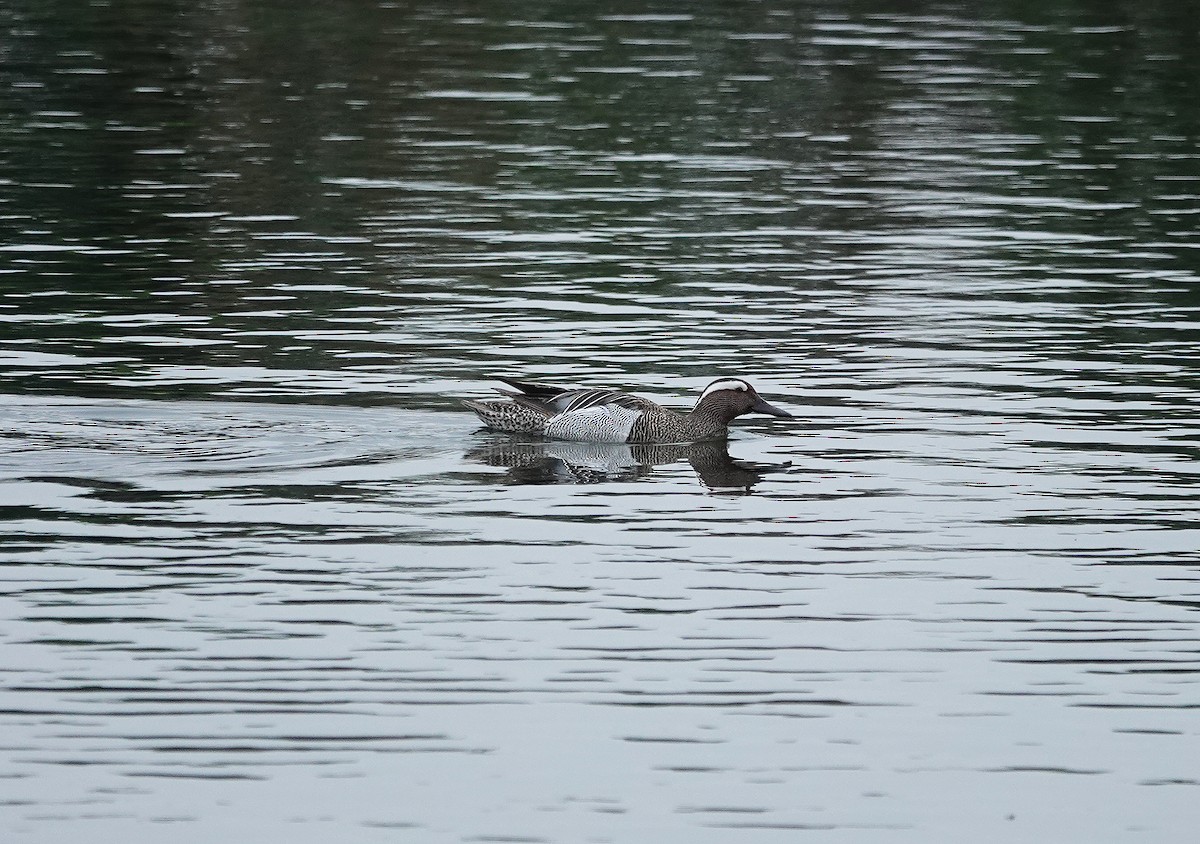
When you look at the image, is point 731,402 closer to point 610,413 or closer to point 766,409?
point 766,409

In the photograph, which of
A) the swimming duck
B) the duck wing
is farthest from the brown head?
the duck wing

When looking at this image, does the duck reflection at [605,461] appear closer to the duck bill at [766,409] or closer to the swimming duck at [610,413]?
the swimming duck at [610,413]

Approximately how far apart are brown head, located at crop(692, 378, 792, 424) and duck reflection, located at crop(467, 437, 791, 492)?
31 cm

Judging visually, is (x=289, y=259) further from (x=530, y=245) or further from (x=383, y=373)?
(x=383, y=373)

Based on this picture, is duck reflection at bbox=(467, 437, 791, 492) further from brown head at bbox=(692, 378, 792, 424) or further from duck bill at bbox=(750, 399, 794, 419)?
duck bill at bbox=(750, 399, 794, 419)

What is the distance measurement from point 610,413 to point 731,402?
1.19 m

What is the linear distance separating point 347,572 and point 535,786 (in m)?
3.69

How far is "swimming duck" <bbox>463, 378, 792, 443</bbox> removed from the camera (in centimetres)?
1905

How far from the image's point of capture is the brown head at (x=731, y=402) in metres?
19.5

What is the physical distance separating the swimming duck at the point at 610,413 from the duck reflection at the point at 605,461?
10 centimetres

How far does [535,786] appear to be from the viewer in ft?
37.7

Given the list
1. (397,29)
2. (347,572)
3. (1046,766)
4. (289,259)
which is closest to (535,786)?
(1046,766)

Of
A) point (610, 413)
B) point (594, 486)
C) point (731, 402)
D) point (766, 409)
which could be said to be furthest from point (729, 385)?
point (594, 486)

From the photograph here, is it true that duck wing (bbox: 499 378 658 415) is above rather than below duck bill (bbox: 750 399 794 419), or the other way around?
above
